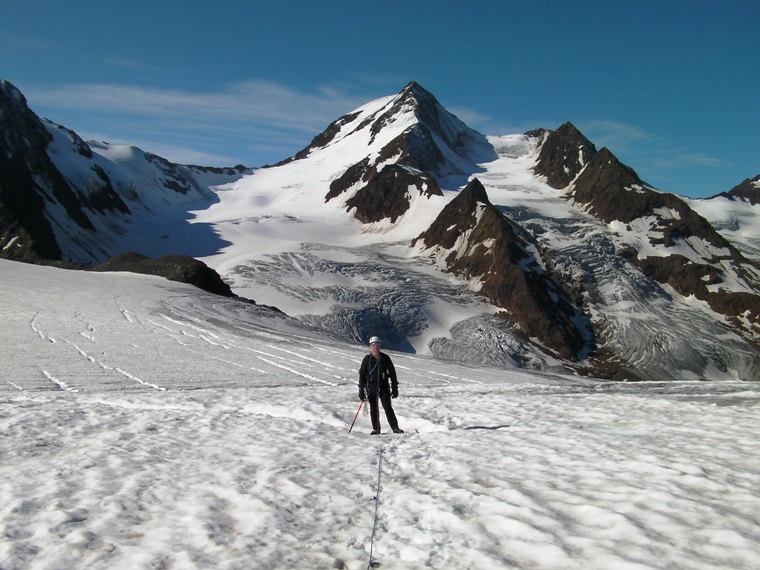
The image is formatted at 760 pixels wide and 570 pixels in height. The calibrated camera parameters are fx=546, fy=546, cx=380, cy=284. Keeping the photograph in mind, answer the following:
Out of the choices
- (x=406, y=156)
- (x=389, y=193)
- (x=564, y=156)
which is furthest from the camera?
(x=406, y=156)

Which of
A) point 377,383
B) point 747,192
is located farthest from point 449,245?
point 747,192

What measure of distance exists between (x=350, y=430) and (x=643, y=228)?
8975 cm

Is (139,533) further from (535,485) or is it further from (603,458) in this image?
(603,458)

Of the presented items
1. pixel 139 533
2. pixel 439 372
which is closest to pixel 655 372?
pixel 439 372

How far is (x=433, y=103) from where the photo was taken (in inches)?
6718

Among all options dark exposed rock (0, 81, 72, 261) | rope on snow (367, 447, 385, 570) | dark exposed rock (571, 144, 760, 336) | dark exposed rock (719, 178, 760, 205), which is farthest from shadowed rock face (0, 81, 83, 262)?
dark exposed rock (719, 178, 760, 205)

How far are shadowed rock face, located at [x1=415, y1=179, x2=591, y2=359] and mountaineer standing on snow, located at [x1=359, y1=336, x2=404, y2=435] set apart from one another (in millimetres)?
55718

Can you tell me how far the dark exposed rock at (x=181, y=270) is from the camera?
41406 millimetres

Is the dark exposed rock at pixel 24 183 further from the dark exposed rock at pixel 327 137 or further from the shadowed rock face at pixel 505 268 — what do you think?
the dark exposed rock at pixel 327 137

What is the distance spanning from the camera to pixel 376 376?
10648 mm

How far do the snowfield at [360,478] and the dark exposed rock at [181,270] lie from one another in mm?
26139

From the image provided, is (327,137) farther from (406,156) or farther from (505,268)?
(505,268)

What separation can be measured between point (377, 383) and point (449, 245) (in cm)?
7534

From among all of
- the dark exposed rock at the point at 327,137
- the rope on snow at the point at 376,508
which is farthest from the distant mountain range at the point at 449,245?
the dark exposed rock at the point at 327,137
